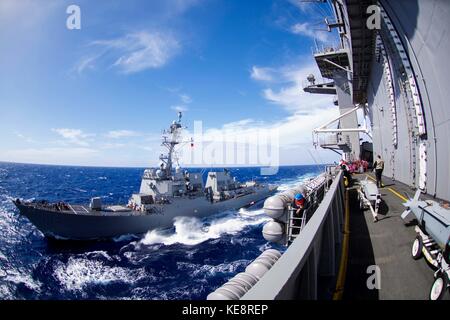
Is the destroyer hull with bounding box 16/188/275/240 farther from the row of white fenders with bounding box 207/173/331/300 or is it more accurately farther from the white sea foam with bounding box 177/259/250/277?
the row of white fenders with bounding box 207/173/331/300

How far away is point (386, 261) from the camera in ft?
19.0

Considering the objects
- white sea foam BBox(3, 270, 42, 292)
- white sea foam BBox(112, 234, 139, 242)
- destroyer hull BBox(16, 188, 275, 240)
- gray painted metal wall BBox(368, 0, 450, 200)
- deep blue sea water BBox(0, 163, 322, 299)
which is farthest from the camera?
white sea foam BBox(112, 234, 139, 242)

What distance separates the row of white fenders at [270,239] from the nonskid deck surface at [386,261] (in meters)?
1.63

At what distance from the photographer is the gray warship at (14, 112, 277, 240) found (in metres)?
22.2

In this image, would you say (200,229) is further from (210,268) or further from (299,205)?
(299,205)

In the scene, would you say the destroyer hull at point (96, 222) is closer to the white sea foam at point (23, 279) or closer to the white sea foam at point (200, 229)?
the white sea foam at point (200, 229)

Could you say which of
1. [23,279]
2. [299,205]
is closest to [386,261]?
[299,205]

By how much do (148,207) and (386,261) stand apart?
23.3 m

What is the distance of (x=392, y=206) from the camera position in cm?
1041

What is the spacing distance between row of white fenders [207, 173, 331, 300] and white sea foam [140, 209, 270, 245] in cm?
1584

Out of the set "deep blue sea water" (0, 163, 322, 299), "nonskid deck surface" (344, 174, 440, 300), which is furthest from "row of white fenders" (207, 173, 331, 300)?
"deep blue sea water" (0, 163, 322, 299)

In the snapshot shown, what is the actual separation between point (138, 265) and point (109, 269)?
5.90 feet

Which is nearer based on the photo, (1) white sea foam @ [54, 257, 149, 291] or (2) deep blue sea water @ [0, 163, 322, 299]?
(2) deep blue sea water @ [0, 163, 322, 299]
